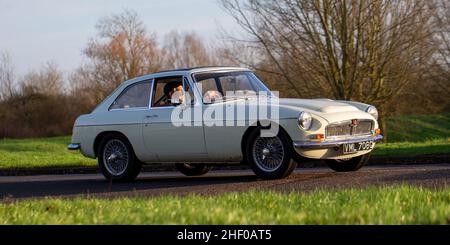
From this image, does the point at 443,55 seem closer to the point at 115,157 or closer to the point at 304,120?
the point at 115,157

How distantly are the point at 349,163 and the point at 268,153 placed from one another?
182 cm

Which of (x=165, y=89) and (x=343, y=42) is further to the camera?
(x=343, y=42)

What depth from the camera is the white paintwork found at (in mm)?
9742

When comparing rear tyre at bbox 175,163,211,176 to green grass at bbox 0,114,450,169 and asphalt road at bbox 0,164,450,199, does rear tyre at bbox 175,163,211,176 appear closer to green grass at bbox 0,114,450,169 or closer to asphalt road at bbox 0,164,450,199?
asphalt road at bbox 0,164,450,199

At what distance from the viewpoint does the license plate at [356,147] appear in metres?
9.91

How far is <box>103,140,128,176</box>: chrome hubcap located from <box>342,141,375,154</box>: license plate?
3.67 metres

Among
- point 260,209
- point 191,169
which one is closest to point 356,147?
point 191,169

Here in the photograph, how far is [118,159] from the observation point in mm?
11648

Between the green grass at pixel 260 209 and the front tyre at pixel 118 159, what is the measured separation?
3.96 m

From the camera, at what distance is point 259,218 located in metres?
5.42

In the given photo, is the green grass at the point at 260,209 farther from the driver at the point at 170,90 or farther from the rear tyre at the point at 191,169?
the rear tyre at the point at 191,169

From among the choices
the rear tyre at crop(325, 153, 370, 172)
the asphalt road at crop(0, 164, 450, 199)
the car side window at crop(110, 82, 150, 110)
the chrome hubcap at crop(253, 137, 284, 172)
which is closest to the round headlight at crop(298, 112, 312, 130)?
the chrome hubcap at crop(253, 137, 284, 172)

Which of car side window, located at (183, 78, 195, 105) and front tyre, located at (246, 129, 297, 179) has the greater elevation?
car side window, located at (183, 78, 195, 105)
